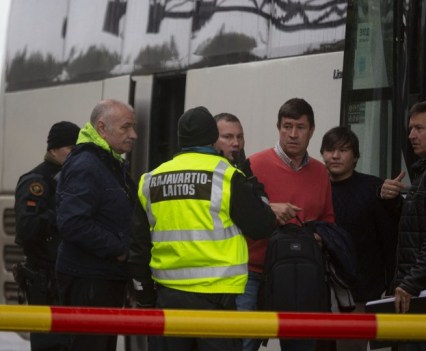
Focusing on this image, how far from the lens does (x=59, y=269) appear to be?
26.1ft

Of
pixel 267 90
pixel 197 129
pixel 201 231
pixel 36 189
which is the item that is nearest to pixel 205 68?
pixel 267 90

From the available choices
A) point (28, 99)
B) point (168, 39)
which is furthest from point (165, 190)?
point (28, 99)

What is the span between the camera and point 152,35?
1104 cm

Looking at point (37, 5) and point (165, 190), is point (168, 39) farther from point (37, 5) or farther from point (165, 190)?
point (165, 190)

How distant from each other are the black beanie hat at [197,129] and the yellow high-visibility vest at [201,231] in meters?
0.07

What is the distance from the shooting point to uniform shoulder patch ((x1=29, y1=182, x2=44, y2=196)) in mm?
9258

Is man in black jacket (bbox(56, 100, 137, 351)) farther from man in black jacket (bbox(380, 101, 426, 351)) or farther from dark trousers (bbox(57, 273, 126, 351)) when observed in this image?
man in black jacket (bbox(380, 101, 426, 351))

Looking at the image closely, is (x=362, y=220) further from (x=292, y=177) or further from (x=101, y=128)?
(x=101, y=128)

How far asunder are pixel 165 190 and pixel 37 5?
6519mm

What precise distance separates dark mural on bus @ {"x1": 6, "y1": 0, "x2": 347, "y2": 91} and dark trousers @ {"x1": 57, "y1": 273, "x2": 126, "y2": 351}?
7.09 ft

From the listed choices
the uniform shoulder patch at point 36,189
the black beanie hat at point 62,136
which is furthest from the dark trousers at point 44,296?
the black beanie hat at point 62,136

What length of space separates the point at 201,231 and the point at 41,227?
2.62 metres

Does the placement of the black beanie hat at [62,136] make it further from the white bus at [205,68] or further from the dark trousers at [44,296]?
the white bus at [205,68]

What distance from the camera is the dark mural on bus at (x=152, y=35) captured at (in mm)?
9445
